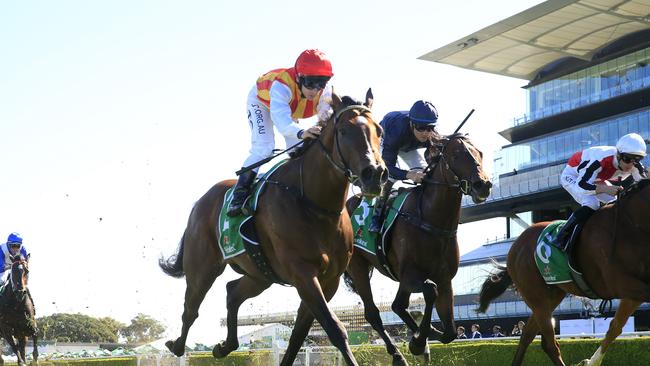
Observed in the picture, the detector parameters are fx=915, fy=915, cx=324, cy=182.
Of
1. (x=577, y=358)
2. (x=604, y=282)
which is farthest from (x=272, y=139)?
(x=577, y=358)

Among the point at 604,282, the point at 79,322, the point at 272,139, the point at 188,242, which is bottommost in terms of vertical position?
the point at 79,322

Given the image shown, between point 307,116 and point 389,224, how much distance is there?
73.2 inches

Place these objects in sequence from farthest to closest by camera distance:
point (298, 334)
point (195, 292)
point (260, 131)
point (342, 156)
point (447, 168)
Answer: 1. point (447, 168)
2. point (195, 292)
3. point (260, 131)
4. point (298, 334)
5. point (342, 156)

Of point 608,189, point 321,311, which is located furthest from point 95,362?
point 321,311

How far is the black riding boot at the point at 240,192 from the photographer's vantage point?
23.8 feet

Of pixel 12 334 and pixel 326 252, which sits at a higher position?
pixel 326 252

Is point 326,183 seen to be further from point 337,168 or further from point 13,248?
point 13,248

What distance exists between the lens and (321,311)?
6.12 metres

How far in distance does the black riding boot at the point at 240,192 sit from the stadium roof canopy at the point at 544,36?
3968 centimetres

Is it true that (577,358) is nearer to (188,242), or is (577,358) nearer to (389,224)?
(389,224)

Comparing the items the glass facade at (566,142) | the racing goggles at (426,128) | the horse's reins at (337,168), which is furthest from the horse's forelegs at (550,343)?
the glass facade at (566,142)

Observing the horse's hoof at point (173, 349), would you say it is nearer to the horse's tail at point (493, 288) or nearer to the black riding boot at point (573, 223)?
the black riding boot at point (573, 223)

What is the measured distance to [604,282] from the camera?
8727 millimetres

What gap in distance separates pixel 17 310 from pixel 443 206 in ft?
28.2
